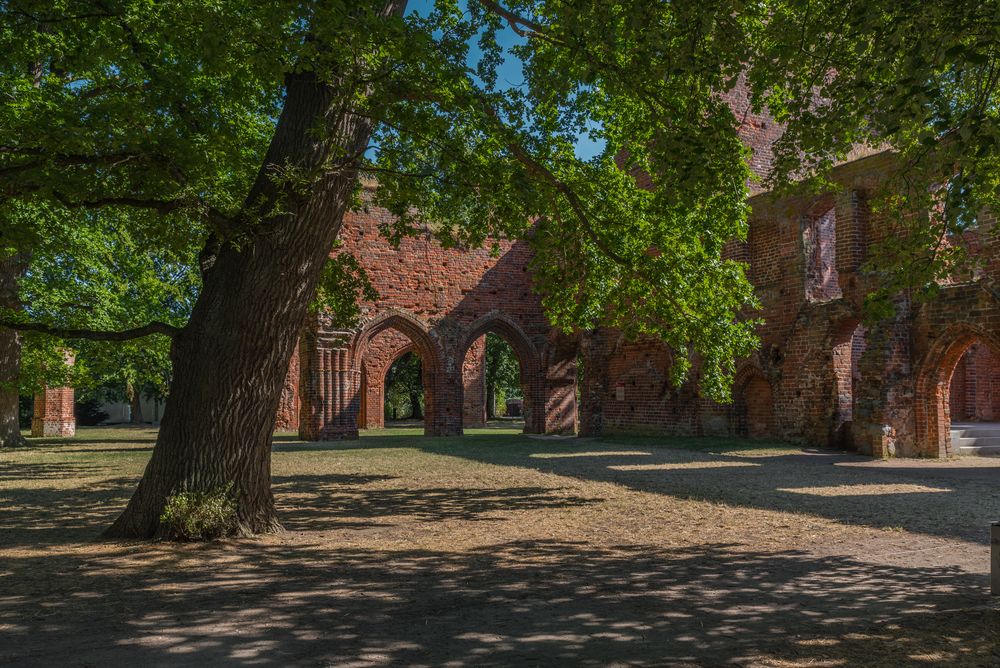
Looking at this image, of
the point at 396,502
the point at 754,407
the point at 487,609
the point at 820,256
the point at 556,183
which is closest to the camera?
the point at 487,609

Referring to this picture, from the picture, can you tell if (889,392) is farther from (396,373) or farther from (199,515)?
(396,373)

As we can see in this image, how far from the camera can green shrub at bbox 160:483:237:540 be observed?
569 centimetres

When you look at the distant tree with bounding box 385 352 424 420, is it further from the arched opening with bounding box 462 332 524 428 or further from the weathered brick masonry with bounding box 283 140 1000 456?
the weathered brick masonry with bounding box 283 140 1000 456

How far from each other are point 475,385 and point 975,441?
20895mm

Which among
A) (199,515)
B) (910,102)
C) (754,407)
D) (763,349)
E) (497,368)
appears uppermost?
(910,102)

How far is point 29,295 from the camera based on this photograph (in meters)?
16.6

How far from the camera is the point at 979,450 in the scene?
14914 mm

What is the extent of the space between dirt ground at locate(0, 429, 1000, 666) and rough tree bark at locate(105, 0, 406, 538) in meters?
0.50

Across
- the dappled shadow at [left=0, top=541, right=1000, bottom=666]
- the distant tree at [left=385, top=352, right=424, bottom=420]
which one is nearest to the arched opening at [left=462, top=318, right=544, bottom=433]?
the distant tree at [left=385, top=352, right=424, bottom=420]

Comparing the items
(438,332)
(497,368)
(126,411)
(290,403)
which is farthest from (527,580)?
(126,411)

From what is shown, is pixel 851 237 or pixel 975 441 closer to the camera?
pixel 975 441

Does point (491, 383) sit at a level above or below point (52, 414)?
above

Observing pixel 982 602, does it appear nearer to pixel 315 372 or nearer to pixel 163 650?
pixel 163 650

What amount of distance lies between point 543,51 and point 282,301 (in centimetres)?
391
